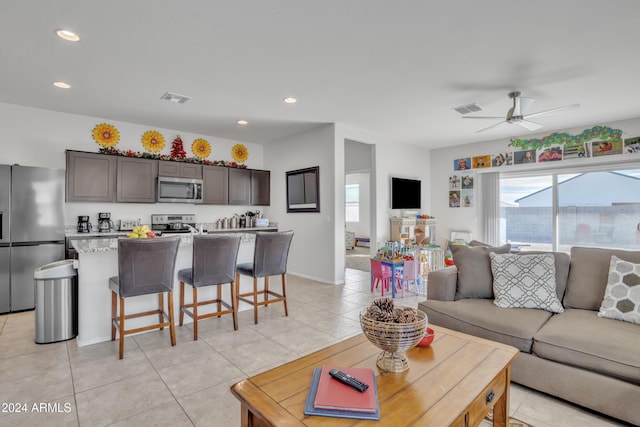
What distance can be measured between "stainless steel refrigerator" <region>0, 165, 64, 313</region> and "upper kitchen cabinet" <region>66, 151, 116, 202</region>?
0.44 metres

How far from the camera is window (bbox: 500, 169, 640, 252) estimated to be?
509 cm

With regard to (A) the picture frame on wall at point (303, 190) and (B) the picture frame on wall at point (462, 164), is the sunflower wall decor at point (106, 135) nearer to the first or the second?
(A) the picture frame on wall at point (303, 190)

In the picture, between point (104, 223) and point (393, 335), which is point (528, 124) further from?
point (104, 223)

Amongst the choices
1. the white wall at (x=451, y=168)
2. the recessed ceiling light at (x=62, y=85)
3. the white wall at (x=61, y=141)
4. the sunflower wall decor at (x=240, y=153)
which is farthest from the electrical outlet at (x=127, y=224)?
the white wall at (x=451, y=168)

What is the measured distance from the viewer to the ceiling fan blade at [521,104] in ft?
12.3

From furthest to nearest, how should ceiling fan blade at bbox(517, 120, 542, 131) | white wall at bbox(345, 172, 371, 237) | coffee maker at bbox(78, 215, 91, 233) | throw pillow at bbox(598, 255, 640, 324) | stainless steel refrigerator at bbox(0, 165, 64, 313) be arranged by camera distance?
white wall at bbox(345, 172, 371, 237) < coffee maker at bbox(78, 215, 91, 233) < ceiling fan blade at bbox(517, 120, 542, 131) < stainless steel refrigerator at bbox(0, 165, 64, 313) < throw pillow at bbox(598, 255, 640, 324)

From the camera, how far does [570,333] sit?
77.9 inches

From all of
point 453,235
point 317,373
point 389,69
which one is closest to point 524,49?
point 389,69

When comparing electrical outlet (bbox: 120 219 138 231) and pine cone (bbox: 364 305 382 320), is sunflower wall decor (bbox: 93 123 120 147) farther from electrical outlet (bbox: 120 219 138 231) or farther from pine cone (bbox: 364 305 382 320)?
pine cone (bbox: 364 305 382 320)

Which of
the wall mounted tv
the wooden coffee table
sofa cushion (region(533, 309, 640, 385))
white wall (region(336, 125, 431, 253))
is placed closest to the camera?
the wooden coffee table

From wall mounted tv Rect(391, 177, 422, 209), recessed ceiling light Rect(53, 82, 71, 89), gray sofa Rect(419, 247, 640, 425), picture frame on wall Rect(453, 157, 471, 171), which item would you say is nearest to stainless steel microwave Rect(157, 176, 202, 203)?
recessed ceiling light Rect(53, 82, 71, 89)

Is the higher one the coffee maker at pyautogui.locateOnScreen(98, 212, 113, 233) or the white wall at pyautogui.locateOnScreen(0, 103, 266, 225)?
the white wall at pyautogui.locateOnScreen(0, 103, 266, 225)

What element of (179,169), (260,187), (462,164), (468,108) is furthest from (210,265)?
(462,164)

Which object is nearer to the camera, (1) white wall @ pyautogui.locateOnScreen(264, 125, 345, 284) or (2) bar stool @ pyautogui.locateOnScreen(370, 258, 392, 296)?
(2) bar stool @ pyautogui.locateOnScreen(370, 258, 392, 296)
